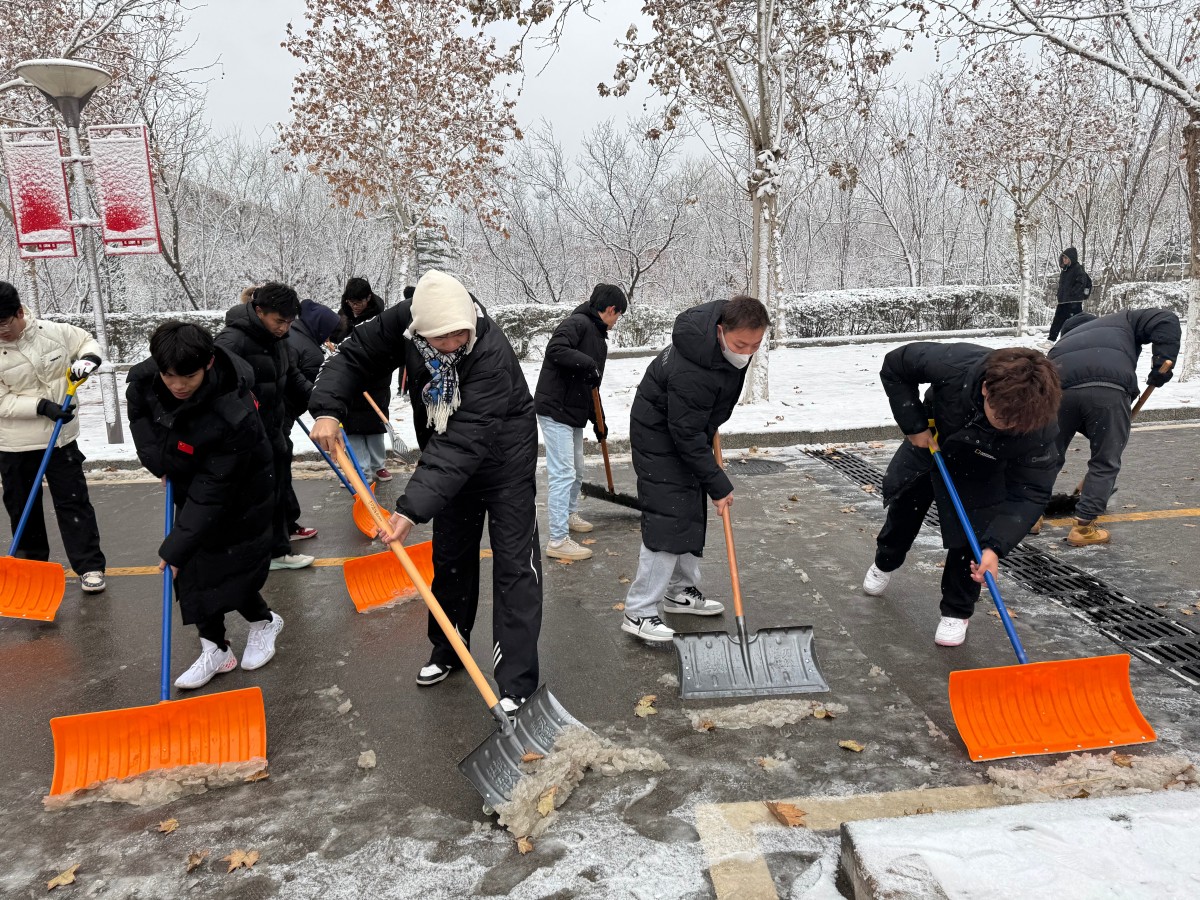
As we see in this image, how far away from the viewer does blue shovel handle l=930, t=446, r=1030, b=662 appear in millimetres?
3275

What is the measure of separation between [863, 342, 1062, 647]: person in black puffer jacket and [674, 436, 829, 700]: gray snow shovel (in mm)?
789

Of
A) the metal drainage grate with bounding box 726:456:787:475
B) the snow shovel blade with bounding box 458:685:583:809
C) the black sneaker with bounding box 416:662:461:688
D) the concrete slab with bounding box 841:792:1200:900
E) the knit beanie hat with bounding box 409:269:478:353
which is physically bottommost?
the metal drainage grate with bounding box 726:456:787:475

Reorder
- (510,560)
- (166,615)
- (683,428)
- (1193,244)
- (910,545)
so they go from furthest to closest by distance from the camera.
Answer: (1193,244), (910,545), (683,428), (166,615), (510,560)

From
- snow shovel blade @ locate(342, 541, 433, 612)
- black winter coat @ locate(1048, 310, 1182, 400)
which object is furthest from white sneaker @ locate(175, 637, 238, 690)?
black winter coat @ locate(1048, 310, 1182, 400)

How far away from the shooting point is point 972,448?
3682 mm

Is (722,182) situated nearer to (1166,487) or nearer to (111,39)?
(111,39)

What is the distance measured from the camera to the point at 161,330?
321cm

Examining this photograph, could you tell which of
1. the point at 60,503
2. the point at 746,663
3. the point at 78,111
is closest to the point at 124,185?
the point at 78,111

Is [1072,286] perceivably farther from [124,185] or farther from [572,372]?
[124,185]

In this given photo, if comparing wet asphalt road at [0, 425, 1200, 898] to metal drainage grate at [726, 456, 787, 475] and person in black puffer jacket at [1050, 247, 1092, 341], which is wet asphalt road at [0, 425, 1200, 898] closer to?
metal drainage grate at [726, 456, 787, 475]

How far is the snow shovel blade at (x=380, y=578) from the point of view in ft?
15.0

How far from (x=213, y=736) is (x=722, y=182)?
2680 centimetres

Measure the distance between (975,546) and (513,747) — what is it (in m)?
2.18

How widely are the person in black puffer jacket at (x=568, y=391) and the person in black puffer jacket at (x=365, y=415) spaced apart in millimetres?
1532
